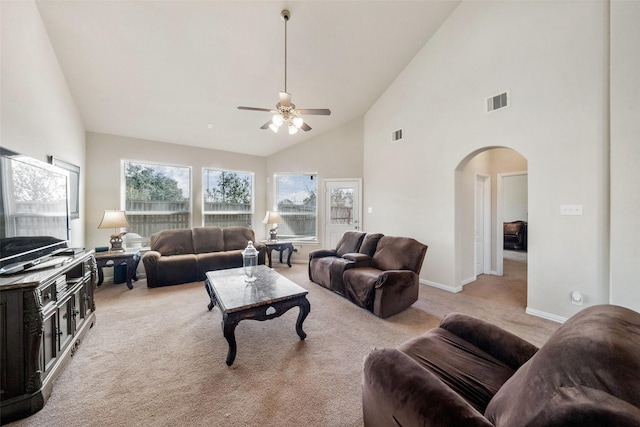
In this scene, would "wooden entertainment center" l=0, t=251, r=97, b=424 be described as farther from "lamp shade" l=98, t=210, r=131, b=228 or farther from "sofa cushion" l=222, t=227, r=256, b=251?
"sofa cushion" l=222, t=227, r=256, b=251

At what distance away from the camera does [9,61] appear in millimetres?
2086

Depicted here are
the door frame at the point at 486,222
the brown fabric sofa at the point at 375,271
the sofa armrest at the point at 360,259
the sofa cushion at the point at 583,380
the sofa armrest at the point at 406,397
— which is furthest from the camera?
the door frame at the point at 486,222

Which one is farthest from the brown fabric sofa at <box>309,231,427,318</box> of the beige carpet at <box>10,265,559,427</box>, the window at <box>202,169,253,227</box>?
the window at <box>202,169,253,227</box>

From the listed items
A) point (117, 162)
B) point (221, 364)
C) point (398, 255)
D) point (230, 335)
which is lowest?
point (221, 364)

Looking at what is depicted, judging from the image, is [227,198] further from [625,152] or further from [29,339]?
[625,152]

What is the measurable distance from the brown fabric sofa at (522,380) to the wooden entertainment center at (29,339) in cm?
212

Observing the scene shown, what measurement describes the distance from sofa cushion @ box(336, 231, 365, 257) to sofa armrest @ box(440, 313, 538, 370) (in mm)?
2320

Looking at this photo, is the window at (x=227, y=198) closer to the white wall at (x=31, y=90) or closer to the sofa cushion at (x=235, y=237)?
the sofa cushion at (x=235, y=237)

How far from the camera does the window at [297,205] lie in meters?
5.95

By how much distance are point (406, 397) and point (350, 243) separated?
3.20 m

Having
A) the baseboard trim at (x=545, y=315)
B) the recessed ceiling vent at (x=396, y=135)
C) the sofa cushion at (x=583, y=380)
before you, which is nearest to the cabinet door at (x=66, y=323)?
the sofa cushion at (x=583, y=380)

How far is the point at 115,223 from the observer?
3.90 m

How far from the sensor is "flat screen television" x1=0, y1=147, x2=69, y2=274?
5.75 ft

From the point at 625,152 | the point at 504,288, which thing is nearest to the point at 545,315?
the point at 504,288
